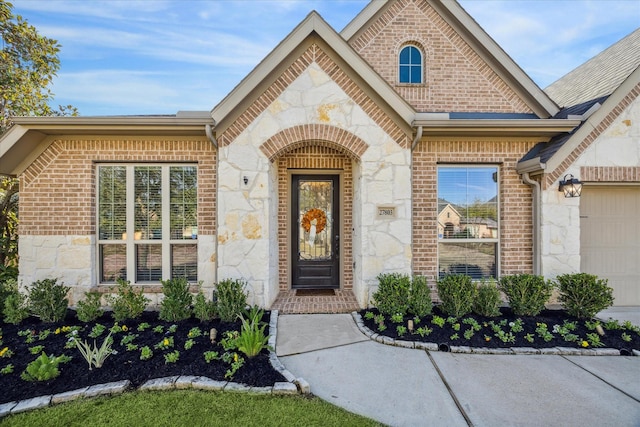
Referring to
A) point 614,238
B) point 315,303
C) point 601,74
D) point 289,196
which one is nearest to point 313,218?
point 289,196

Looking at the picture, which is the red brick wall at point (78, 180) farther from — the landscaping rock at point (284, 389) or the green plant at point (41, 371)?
the landscaping rock at point (284, 389)

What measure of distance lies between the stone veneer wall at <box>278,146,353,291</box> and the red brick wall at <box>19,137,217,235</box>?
1.50 m

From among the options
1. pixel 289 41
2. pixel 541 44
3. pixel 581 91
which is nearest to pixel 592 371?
pixel 289 41

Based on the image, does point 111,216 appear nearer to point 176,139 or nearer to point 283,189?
point 176,139

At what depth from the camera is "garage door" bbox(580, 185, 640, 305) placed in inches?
240

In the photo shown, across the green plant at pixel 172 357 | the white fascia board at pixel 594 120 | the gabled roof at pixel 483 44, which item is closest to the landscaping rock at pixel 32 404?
the green plant at pixel 172 357

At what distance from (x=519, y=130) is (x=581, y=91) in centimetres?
332

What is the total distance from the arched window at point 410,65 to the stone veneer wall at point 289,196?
8.05 ft

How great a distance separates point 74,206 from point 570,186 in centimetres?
872

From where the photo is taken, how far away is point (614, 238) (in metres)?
6.12

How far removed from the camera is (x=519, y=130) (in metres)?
5.74

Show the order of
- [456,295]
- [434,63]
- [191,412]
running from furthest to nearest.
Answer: [434,63]
[456,295]
[191,412]

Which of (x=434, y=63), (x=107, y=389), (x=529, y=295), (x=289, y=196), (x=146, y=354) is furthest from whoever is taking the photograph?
(x=434, y=63)

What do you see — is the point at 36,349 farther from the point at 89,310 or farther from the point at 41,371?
the point at 89,310
